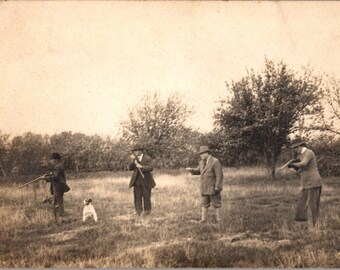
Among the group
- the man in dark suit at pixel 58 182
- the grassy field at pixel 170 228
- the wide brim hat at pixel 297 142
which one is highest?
the wide brim hat at pixel 297 142

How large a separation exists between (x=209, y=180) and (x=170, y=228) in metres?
0.84

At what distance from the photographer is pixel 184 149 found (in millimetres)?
5656

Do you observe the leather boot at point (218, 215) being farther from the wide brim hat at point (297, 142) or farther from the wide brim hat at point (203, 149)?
the wide brim hat at point (297, 142)

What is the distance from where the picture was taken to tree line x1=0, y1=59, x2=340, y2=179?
18.2ft

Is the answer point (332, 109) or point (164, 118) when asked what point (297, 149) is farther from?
point (164, 118)

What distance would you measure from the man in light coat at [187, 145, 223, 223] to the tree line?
0.42 feet

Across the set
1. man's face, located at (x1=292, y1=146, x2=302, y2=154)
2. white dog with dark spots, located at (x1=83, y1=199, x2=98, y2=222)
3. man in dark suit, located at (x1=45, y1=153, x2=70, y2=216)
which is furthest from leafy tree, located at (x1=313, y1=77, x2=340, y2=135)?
→ man in dark suit, located at (x1=45, y1=153, x2=70, y2=216)

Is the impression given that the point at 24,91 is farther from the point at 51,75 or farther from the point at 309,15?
the point at 309,15

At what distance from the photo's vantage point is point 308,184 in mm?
5359

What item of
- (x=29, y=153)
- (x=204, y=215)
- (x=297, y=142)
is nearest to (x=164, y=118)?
(x=204, y=215)

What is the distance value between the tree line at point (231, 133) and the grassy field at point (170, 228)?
0.87 ft

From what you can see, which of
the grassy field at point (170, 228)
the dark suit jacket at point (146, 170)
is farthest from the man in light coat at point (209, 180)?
the dark suit jacket at point (146, 170)

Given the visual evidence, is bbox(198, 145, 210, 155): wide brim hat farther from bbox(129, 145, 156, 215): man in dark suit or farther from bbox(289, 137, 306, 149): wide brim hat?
bbox(289, 137, 306, 149): wide brim hat

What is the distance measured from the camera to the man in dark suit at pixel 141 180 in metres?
5.64
